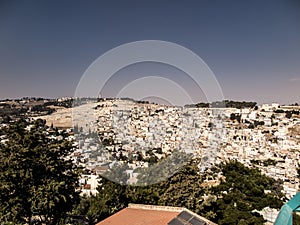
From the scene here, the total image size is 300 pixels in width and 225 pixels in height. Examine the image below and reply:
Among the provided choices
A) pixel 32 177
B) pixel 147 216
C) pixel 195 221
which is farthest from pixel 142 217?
pixel 32 177

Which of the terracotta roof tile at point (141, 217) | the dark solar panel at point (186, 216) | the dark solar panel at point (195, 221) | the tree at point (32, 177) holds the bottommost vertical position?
the terracotta roof tile at point (141, 217)

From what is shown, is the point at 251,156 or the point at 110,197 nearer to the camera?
the point at 110,197

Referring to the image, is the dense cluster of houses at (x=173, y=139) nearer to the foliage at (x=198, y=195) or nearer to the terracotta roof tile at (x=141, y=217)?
the foliage at (x=198, y=195)

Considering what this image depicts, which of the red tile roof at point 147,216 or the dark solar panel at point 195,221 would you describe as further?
the red tile roof at point 147,216

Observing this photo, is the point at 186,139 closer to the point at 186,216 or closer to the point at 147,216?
the point at 147,216

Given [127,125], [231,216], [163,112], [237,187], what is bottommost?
[231,216]

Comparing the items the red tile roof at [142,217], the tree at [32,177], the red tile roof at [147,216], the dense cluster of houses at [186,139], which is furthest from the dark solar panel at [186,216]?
the dense cluster of houses at [186,139]

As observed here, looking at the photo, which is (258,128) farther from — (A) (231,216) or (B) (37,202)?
(B) (37,202)

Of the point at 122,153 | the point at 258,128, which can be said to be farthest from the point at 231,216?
the point at 258,128

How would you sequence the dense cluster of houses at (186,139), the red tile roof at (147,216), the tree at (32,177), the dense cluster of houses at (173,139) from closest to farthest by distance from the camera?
the red tile roof at (147,216), the tree at (32,177), the dense cluster of houses at (173,139), the dense cluster of houses at (186,139)
